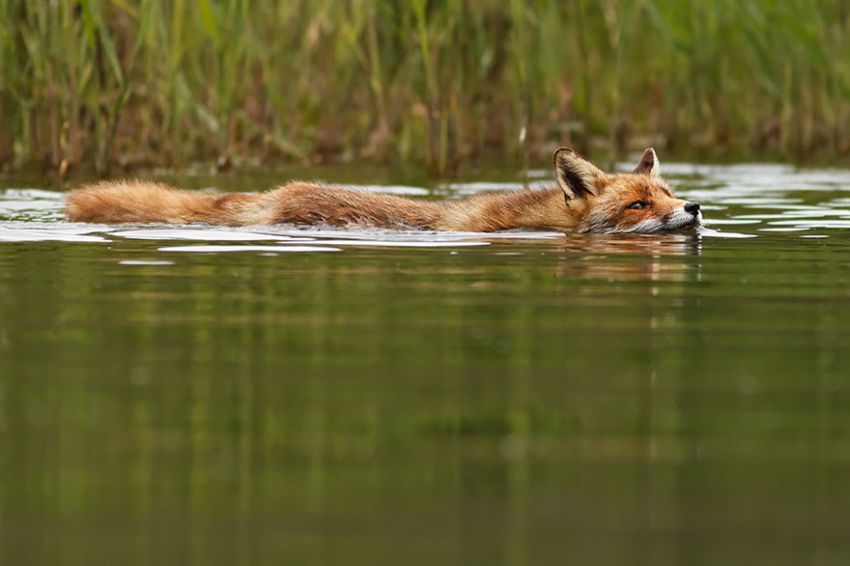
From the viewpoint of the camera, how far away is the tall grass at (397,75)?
1438 centimetres

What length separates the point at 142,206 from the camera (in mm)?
12156

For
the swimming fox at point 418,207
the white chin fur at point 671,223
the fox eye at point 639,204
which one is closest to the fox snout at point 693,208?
the white chin fur at point 671,223

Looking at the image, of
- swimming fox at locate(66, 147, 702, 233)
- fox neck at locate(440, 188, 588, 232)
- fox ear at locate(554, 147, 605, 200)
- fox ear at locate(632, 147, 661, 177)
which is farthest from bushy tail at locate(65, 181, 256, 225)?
fox ear at locate(632, 147, 661, 177)

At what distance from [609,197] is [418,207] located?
1383 millimetres

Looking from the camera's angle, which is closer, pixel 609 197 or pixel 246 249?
pixel 246 249

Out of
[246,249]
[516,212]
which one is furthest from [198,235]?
[516,212]

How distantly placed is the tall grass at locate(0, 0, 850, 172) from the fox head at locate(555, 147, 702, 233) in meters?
2.80

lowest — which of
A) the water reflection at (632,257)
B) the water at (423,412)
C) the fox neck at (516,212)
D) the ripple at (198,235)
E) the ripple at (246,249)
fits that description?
the water at (423,412)

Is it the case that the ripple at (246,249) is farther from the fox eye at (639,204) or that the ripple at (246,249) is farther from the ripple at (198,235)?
the fox eye at (639,204)

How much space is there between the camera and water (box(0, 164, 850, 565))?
3666mm

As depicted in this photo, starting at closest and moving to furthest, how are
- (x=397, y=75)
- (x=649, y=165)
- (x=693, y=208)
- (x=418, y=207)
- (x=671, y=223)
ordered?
1. (x=693, y=208)
2. (x=671, y=223)
3. (x=418, y=207)
4. (x=649, y=165)
5. (x=397, y=75)

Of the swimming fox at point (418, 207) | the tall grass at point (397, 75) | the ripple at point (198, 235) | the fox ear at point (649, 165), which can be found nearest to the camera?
the ripple at point (198, 235)

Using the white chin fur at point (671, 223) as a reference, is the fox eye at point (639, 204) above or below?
above

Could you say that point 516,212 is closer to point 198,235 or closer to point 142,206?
point 198,235
